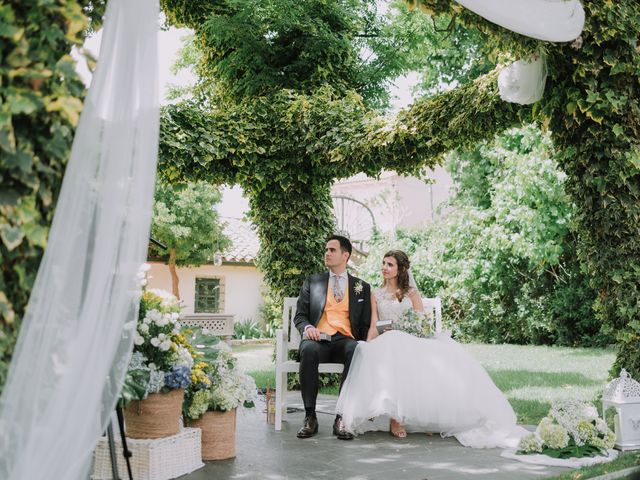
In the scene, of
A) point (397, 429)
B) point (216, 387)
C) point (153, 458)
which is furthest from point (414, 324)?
point (153, 458)

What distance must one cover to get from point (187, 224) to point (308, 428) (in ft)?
39.6

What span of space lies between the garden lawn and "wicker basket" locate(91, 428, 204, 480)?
9.55 feet

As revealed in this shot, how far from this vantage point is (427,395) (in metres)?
4.56

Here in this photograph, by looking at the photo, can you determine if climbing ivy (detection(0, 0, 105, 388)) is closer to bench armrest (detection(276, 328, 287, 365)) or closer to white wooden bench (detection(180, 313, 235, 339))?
bench armrest (detection(276, 328, 287, 365))

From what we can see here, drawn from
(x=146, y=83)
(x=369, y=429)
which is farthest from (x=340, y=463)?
(x=146, y=83)

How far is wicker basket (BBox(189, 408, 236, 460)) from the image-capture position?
4020 millimetres

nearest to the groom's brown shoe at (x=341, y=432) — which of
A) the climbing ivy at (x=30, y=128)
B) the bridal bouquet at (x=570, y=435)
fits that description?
the bridal bouquet at (x=570, y=435)

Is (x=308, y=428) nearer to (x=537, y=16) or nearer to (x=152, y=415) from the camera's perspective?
(x=152, y=415)

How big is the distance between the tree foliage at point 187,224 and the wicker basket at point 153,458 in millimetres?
12175

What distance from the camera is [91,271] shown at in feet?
6.81

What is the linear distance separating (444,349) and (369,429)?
887mm

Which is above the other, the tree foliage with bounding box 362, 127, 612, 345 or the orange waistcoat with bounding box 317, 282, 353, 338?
the tree foliage with bounding box 362, 127, 612, 345

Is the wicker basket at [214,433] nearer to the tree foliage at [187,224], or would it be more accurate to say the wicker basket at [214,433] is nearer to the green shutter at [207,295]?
the tree foliage at [187,224]

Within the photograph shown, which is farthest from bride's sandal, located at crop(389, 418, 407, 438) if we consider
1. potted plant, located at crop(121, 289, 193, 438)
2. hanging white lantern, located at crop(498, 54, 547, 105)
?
hanging white lantern, located at crop(498, 54, 547, 105)
